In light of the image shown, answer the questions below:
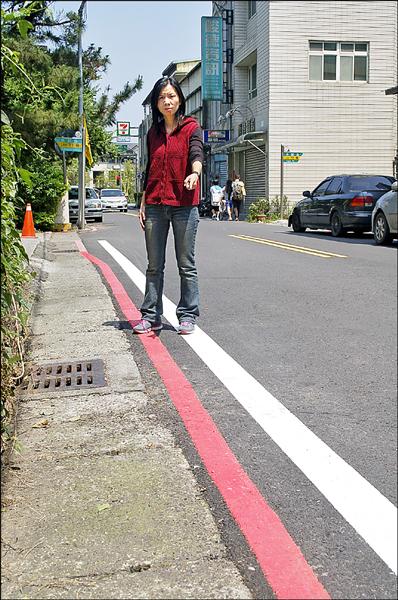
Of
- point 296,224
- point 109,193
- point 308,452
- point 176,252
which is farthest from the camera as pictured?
point 109,193

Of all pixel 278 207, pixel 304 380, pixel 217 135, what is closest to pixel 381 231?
pixel 217 135

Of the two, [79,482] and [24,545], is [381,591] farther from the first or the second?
[79,482]

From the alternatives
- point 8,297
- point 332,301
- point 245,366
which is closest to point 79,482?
point 8,297

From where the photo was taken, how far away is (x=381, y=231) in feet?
4.01

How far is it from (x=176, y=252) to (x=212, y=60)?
40 cm

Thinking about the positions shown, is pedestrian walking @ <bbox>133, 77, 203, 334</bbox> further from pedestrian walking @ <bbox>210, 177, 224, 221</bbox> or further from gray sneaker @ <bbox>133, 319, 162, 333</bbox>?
gray sneaker @ <bbox>133, 319, 162, 333</bbox>

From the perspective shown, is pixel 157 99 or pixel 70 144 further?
pixel 70 144

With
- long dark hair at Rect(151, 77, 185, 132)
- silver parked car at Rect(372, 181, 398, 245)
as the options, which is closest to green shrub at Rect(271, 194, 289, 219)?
silver parked car at Rect(372, 181, 398, 245)

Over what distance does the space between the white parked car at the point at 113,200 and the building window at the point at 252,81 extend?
459 millimetres

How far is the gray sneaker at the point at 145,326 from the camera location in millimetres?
2303

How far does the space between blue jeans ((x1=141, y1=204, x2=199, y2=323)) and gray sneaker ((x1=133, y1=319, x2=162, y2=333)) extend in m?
0.03

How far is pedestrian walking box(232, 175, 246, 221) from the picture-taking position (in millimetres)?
1607

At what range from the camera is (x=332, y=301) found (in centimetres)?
166

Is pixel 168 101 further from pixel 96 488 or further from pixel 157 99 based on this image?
pixel 96 488
